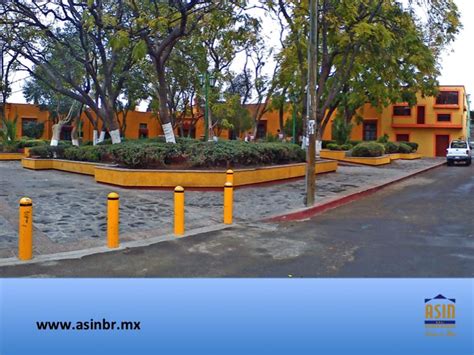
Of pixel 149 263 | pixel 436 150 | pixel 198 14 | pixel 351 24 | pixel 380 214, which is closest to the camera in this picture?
pixel 149 263

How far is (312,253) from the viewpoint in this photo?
7.04m

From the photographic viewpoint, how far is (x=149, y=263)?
254 inches

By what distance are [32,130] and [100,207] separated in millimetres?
36863

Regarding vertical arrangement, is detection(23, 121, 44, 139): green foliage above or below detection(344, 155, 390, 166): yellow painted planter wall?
above

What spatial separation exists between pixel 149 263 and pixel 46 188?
821 centimetres

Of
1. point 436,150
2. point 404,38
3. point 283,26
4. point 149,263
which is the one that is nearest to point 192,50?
point 283,26

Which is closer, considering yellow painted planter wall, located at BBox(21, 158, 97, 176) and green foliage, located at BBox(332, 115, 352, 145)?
yellow painted planter wall, located at BBox(21, 158, 97, 176)

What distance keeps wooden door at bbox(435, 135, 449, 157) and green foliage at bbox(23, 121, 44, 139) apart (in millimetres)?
38642

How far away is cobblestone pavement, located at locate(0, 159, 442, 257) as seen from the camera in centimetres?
781

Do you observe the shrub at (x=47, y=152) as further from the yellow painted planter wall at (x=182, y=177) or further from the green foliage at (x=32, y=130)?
the green foliage at (x=32, y=130)

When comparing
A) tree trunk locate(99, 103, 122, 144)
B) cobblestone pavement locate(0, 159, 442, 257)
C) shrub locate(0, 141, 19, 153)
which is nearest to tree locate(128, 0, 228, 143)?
tree trunk locate(99, 103, 122, 144)

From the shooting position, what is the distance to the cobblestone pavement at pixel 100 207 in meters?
7.81

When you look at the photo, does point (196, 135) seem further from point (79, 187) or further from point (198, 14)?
point (79, 187)

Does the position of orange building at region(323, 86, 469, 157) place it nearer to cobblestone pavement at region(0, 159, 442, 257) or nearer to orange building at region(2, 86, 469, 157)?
orange building at region(2, 86, 469, 157)
